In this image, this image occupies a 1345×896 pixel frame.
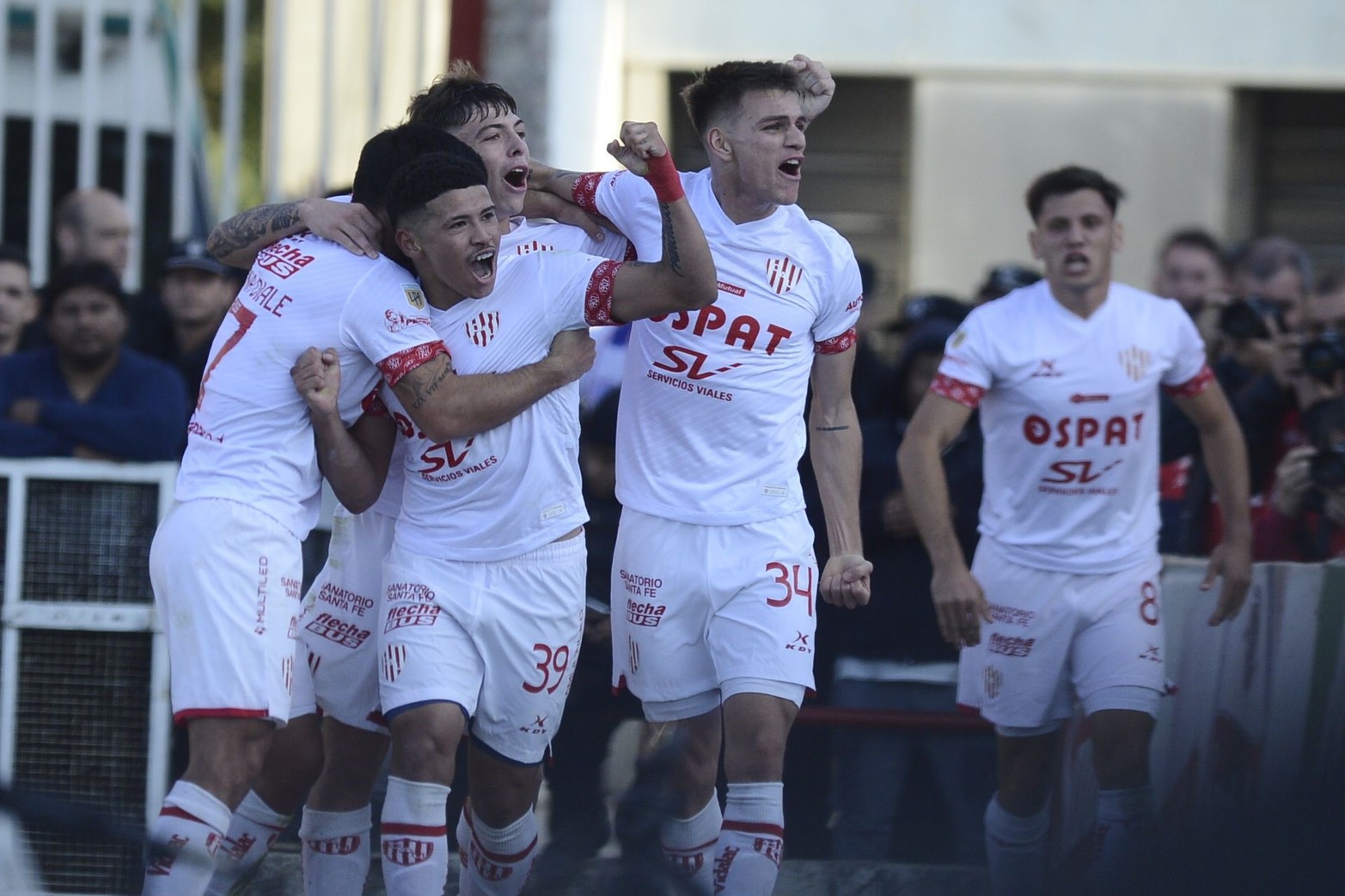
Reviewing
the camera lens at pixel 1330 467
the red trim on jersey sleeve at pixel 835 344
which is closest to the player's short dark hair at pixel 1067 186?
the camera lens at pixel 1330 467

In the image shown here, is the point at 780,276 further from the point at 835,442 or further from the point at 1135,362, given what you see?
the point at 1135,362

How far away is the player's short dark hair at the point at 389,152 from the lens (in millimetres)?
4926

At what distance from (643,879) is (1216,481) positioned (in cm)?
381

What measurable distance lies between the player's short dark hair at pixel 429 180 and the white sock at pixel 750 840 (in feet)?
5.56

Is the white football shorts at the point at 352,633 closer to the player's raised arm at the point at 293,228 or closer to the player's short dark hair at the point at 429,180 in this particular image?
the player's raised arm at the point at 293,228

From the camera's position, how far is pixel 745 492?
17.4ft

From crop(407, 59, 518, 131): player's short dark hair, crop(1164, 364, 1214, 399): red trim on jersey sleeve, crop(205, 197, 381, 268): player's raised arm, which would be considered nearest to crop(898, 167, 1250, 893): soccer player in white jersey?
crop(1164, 364, 1214, 399): red trim on jersey sleeve

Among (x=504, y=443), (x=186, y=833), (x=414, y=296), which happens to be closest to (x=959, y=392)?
(x=504, y=443)

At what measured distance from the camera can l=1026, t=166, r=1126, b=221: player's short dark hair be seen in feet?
21.1

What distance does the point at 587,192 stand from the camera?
5430 mm

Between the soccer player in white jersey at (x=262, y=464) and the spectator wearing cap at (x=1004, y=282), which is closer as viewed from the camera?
the soccer player in white jersey at (x=262, y=464)

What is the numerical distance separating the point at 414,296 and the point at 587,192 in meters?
0.76

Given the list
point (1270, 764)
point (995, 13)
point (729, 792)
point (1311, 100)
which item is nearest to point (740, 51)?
point (995, 13)

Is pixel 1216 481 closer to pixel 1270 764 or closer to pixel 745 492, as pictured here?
pixel 745 492
